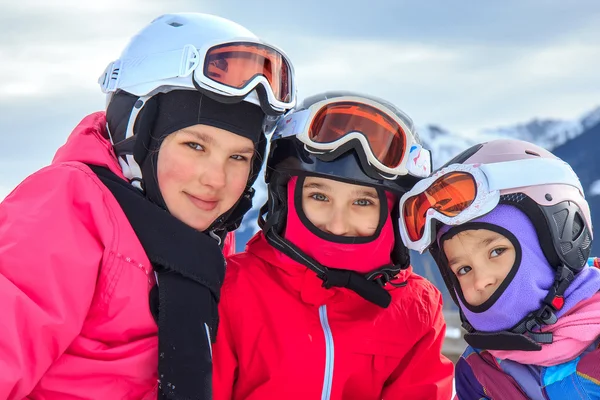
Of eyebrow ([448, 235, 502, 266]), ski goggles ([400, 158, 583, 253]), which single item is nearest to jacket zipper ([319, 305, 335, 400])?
ski goggles ([400, 158, 583, 253])

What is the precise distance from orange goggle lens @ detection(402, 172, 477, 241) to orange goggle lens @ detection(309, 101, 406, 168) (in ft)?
0.78

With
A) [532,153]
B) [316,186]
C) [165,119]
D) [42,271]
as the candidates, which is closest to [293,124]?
[316,186]

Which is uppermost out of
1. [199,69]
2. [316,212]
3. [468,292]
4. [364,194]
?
[199,69]

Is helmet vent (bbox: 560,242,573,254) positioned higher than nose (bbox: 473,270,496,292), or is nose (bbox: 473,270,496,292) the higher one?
helmet vent (bbox: 560,242,573,254)

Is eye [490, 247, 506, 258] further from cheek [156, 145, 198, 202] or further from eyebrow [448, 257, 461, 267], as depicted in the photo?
cheek [156, 145, 198, 202]

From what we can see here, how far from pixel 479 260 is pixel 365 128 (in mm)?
861

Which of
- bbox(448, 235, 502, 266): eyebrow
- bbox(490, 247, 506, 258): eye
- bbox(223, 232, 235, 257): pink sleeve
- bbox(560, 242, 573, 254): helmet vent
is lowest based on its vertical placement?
bbox(223, 232, 235, 257): pink sleeve

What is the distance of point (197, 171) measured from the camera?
3121 mm

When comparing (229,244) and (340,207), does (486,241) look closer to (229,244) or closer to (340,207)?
(340,207)

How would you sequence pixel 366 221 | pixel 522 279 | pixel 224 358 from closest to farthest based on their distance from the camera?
pixel 522 279, pixel 224 358, pixel 366 221

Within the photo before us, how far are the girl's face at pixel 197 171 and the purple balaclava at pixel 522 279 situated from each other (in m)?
1.16

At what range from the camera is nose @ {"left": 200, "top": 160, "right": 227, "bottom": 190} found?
312 centimetres

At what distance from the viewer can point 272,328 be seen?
3.38 meters

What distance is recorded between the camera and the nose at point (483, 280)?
3037 millimetres
